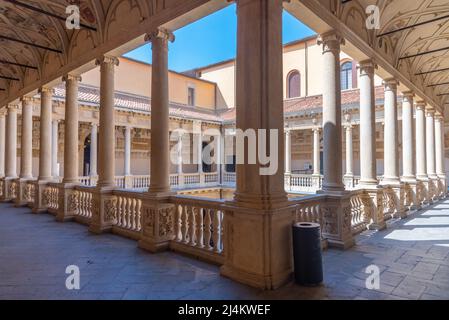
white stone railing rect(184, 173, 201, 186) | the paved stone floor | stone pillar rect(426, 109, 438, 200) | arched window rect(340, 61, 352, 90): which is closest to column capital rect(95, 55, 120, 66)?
the paved stone floor

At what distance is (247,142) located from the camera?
3928 mm

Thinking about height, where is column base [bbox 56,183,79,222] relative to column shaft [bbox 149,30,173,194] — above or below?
below

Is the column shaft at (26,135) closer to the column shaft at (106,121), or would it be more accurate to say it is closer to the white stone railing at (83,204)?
the white stone railing at (83,204)

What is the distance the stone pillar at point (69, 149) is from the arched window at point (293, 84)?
61.2 feet

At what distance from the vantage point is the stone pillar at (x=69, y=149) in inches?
331

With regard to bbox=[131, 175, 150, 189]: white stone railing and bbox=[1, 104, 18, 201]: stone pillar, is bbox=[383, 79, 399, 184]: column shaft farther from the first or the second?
bbox=[1, 104, 18, 201]: stone pillar

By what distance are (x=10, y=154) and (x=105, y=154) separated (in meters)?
8.26

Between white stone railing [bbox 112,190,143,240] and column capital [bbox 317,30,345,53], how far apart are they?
16.0 ft

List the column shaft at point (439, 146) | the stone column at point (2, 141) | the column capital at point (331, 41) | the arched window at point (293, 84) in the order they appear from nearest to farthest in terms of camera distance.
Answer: the column capital at point (331, 41)
the stone column at point (2, 141)
the column shaft at point (439, 146)
the arched window at point (293, 84)

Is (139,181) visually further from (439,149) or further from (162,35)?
(439,149)

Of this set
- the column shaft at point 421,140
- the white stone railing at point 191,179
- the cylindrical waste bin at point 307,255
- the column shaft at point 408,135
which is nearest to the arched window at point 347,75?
the column shaft at point 421,140

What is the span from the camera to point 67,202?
847 centimetres

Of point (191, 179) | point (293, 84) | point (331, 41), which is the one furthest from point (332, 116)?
point (293, 84)

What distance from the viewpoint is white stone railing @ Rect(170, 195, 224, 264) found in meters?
4.80
